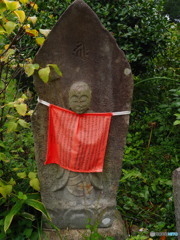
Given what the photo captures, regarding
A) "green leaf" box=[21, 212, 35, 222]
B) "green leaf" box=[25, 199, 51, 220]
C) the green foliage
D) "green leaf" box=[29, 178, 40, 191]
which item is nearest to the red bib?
"green leaf" box=[29, 178, 40, 191]

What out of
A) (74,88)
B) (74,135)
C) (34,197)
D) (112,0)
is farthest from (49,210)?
(112,0)

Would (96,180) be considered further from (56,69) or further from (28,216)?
(56,69)

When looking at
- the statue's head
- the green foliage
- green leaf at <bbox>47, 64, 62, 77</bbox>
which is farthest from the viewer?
the green foliage

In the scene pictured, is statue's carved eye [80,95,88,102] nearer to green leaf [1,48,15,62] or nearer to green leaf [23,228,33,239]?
green leaf [1,48,15,62]

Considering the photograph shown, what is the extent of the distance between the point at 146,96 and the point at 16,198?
7.77 ft

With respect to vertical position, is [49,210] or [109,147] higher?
[109,147]

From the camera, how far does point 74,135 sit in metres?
2.06

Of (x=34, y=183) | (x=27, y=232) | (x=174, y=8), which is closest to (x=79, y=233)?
(x=27, y=232)

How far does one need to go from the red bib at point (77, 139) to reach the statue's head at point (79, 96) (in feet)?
0.22

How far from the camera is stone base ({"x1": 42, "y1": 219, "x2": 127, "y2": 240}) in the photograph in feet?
7.31

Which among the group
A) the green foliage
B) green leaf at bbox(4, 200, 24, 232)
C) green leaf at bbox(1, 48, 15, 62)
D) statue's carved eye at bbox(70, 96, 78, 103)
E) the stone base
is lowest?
the stone base

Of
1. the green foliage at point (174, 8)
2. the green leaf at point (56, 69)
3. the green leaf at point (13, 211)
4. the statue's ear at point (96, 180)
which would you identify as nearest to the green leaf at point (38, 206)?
the green leaf at point (13, 211)

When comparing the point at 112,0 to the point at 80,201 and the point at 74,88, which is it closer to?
the point at 74,88

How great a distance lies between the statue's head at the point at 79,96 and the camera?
1951mm
